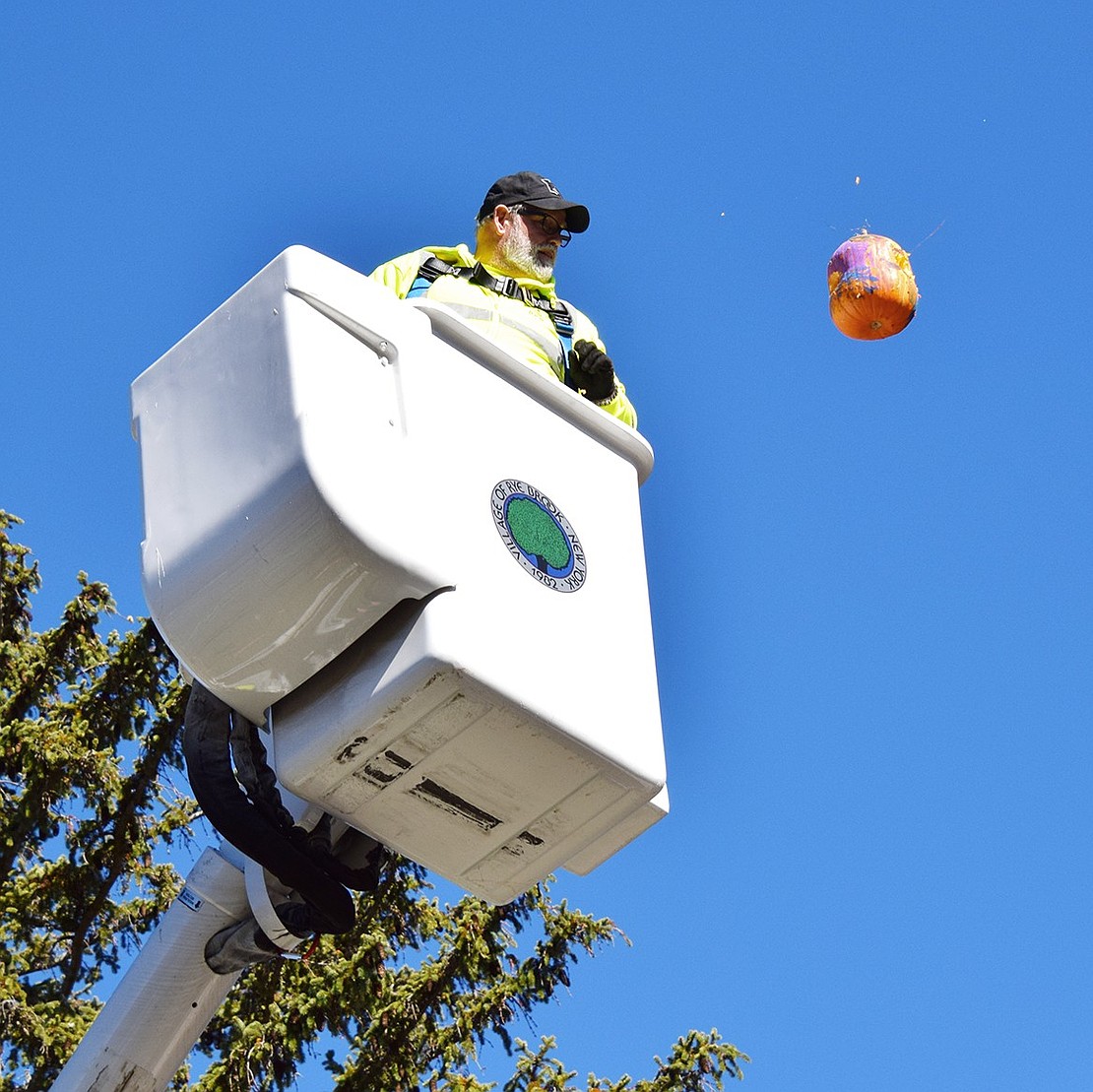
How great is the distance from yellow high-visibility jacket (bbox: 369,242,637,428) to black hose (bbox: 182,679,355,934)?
1284 mm

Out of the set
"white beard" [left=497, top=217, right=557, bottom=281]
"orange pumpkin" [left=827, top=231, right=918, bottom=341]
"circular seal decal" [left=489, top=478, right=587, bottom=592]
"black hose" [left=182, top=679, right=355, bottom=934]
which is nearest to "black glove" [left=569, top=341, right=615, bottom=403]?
"white beard" [left=497, top=217, right=557, bottom=281]

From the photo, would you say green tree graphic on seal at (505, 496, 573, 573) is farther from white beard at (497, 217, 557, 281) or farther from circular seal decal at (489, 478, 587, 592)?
white beard at (497, 217, 557, 281)

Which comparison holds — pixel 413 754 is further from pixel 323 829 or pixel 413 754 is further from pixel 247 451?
A: pixel 247 451

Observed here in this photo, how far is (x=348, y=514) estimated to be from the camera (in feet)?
18.0

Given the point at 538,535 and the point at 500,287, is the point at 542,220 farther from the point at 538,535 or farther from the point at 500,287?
the point at 538,535

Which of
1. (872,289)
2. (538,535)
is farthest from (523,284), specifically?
(872,289)

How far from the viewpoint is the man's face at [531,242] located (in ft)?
22.9

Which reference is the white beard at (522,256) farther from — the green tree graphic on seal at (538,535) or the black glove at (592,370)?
the green tree graphic on seal at (538,535)

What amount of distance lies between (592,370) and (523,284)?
438 mm

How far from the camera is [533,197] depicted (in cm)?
702

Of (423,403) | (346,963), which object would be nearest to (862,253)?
(423,403)

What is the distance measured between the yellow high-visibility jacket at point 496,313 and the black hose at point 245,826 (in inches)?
50.6

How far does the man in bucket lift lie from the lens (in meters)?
6.62

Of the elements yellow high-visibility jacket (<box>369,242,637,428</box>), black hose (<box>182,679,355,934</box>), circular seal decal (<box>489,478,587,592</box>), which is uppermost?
yellow high-visibility jacket (<box>369,242,637,428</box>)
